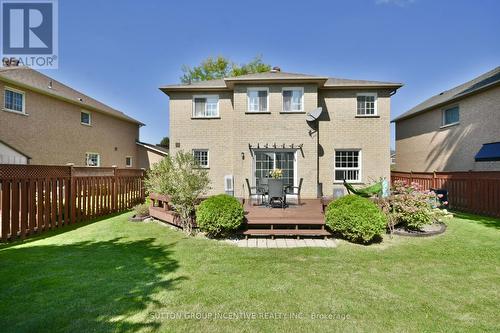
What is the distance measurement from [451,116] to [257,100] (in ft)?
45.3

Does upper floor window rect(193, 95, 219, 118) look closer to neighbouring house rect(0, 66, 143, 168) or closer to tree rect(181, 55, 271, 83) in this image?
neighbouring house rect(0, 66, 143, 168)

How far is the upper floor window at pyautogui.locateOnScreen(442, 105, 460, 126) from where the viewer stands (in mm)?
15491

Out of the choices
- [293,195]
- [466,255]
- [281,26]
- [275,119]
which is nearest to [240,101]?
[275,119]

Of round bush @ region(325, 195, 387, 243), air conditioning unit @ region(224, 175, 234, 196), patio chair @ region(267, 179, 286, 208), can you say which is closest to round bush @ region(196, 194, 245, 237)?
patio chair @ region(267, 179, 286, 208)

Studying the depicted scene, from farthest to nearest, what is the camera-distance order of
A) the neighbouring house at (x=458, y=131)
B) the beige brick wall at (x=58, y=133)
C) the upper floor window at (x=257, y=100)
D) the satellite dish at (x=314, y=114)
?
the beige brick wall at (x=58, y=133)
the neighbouring house at (x=458, y=131)
the upper floor window at (x=257, y=100)
the satellite dish at (x=314, y=114)

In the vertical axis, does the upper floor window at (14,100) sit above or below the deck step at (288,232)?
above

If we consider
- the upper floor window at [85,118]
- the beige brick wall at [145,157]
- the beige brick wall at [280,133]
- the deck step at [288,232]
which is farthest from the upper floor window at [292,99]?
the upper floor window at [85,118]

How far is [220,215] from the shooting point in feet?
22.5

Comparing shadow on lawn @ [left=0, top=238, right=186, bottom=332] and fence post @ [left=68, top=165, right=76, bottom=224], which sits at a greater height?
fence post @ [left=68, top=165, right=76, bottom=224]

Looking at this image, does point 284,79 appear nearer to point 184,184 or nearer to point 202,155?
point 202,155

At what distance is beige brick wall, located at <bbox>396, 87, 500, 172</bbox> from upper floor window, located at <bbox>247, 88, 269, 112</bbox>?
1260 cm

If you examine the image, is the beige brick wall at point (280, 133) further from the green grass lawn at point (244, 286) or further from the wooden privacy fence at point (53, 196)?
the green grass lawn at point (244, 286)

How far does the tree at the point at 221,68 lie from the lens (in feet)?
95.6

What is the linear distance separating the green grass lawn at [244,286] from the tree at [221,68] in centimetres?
2647
